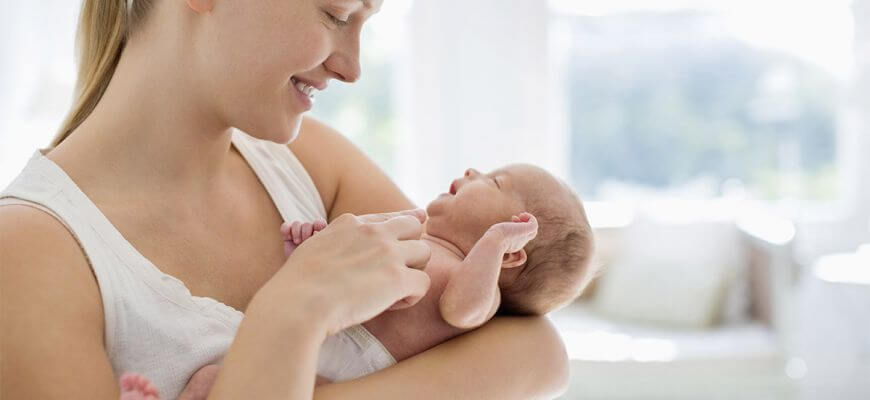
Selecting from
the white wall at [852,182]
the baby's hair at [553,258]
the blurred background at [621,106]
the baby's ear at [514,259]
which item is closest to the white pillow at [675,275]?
the blurred background at [621,106]

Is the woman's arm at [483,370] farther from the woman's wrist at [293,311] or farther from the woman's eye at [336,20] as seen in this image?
the woman's eye at [336,20]

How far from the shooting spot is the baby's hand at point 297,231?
126cm

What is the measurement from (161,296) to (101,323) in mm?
86

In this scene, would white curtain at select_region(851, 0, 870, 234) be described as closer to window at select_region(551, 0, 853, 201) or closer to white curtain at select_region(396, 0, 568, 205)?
window at select_region(551, 0, 853, 201)

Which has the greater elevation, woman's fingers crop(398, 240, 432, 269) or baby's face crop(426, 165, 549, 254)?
woman's fingers crop(398, 240, 432, 269)

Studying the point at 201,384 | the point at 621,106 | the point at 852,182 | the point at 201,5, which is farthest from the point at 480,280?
the point at 852,182

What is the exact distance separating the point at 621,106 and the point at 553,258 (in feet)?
14.3

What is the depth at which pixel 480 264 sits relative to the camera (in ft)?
4.17

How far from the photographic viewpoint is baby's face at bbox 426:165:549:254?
155 cm

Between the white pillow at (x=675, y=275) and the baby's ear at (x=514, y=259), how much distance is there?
9.81 ft

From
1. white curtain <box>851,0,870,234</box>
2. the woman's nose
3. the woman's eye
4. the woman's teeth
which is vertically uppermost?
the woman's eye

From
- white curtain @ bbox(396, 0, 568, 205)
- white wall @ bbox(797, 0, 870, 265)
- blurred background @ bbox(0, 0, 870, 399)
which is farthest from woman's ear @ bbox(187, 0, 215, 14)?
white wall @ bbox(797, 0, 870, 265)

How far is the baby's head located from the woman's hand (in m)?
0.35

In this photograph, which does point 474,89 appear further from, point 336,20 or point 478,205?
point 336,20
